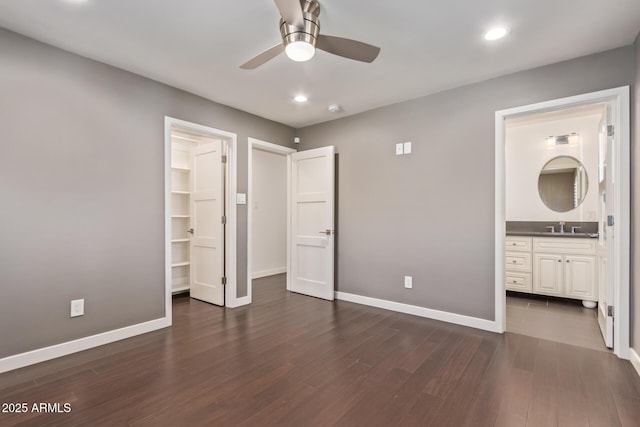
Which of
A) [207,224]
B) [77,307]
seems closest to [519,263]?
[207,224]

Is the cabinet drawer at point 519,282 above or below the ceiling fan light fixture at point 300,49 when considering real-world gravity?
below

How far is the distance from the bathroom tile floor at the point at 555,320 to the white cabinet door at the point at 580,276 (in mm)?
179

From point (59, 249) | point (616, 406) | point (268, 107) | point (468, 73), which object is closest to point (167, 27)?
point (268, 107)

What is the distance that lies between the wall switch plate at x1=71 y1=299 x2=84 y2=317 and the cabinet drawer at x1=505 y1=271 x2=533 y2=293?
5.07 meters

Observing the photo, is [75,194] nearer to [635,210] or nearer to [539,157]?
[635,210]

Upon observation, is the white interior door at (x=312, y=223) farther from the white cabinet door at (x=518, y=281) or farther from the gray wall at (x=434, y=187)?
the white cabinet door at (x=518, y=281)

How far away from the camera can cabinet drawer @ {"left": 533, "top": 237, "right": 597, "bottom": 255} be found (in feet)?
13.0

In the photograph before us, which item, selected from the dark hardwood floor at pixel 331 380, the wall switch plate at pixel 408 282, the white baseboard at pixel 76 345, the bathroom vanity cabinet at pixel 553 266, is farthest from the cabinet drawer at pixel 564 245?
the white baseboard at pixel 76 345

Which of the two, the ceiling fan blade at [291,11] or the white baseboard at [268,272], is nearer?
→ the ceiling fan blade at [291,11]

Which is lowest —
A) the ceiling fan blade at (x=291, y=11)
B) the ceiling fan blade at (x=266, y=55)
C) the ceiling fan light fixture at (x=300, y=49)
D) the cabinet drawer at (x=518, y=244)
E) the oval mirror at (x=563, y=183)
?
the cabinet drawer at (x=518, y=244)

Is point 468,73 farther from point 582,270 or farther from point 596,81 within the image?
point 582,270

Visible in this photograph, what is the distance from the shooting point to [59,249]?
2574 millimetres

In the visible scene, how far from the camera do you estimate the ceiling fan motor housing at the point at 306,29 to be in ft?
5.99

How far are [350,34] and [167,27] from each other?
135cm
